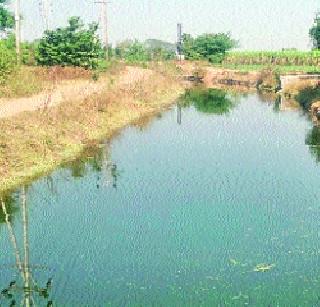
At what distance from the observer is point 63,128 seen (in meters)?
24.7

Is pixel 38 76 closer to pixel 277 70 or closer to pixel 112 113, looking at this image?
pixel 112 113

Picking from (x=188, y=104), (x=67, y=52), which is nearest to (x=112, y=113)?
(x=67, y=52)

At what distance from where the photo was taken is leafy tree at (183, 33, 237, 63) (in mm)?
78688

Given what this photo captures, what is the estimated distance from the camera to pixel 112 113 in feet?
105

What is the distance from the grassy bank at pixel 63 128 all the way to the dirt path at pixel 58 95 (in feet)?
2.18

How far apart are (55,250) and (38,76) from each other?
24.5 meters

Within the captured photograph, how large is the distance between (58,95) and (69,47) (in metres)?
8.25

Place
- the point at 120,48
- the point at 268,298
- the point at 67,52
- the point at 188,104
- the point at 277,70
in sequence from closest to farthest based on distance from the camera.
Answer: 1. the point at 268,298
2. the point at 67,52
3. the point at 188,104
4. the point at 277,70
5. the point at 120,48

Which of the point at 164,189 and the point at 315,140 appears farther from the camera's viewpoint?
the point at 315,140

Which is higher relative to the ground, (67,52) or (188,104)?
(67,52)

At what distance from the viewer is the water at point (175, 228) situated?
1118cm

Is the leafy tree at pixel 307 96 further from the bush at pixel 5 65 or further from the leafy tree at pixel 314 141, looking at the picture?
the bush at pixel 5 65

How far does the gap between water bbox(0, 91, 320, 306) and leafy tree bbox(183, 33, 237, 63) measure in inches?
2126

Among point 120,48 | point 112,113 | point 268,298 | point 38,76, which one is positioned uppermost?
point 120,48
